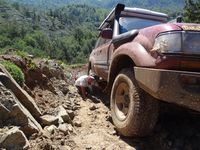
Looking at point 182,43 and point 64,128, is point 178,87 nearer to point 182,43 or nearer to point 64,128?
point 182,43

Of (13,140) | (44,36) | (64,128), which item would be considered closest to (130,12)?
(64,128)

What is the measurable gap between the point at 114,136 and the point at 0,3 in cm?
14367

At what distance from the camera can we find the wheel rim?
190 inches

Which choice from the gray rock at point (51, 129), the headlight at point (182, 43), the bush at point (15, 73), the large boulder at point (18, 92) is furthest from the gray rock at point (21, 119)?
the headlight at point (182, 43)

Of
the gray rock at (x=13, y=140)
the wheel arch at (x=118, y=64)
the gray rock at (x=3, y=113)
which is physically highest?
the wheel arch at (x=118, y=64)

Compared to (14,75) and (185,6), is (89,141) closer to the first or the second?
(14,75)

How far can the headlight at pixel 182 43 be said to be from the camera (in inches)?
154

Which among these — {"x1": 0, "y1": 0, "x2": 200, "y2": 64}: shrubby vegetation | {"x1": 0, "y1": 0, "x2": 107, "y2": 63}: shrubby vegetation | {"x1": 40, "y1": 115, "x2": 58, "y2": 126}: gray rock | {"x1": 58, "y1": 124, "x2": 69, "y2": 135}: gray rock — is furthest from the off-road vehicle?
{"x1": 0, "y1": 0, "x2": 107, "y2": 63}: shrubby vegetation

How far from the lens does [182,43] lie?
3926 mm

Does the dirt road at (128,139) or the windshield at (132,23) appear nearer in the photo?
the dirt road at (128,139)

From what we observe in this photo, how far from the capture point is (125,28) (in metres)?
6.32

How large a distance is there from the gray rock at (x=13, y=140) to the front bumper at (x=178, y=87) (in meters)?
1.53

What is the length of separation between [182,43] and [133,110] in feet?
3.35

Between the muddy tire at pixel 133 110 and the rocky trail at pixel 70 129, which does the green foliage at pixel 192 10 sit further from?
the muddy tire at pixel 133 110
